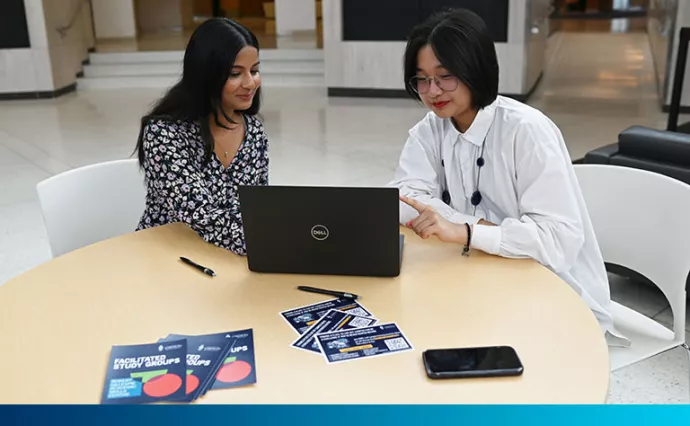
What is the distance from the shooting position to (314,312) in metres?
1.65

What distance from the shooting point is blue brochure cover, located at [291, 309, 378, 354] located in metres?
1.51

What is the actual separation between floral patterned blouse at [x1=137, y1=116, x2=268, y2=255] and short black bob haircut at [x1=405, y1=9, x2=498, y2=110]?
28.0 inches

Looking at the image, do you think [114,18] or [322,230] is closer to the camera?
[322,230]

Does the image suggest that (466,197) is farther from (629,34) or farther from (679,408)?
(629,34)

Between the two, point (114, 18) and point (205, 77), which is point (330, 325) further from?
point (114, 18)

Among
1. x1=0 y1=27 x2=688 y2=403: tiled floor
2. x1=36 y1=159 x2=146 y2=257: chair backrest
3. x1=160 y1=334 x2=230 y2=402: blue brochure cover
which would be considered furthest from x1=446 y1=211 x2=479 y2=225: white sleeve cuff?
x1=36 y1=159 x2=146 y2=257: chair backrest

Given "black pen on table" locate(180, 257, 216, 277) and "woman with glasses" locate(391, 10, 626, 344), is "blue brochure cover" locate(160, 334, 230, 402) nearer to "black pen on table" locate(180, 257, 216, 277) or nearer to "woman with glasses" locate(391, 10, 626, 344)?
"black pen on table" locate(180, 257, 216, 277)

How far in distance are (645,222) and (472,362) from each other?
3.53ft

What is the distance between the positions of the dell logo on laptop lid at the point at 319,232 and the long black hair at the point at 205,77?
26.6 inches

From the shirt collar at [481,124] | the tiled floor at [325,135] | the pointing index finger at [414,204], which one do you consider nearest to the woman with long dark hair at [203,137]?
the pointing index finger at [414,204]

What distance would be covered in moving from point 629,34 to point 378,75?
7.87 metres

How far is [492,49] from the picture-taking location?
200cm

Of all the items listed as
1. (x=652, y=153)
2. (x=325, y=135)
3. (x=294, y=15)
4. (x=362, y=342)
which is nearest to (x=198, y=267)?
(x=362, y=342)

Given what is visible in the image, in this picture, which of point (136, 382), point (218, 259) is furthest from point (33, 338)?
point (218, 259)
